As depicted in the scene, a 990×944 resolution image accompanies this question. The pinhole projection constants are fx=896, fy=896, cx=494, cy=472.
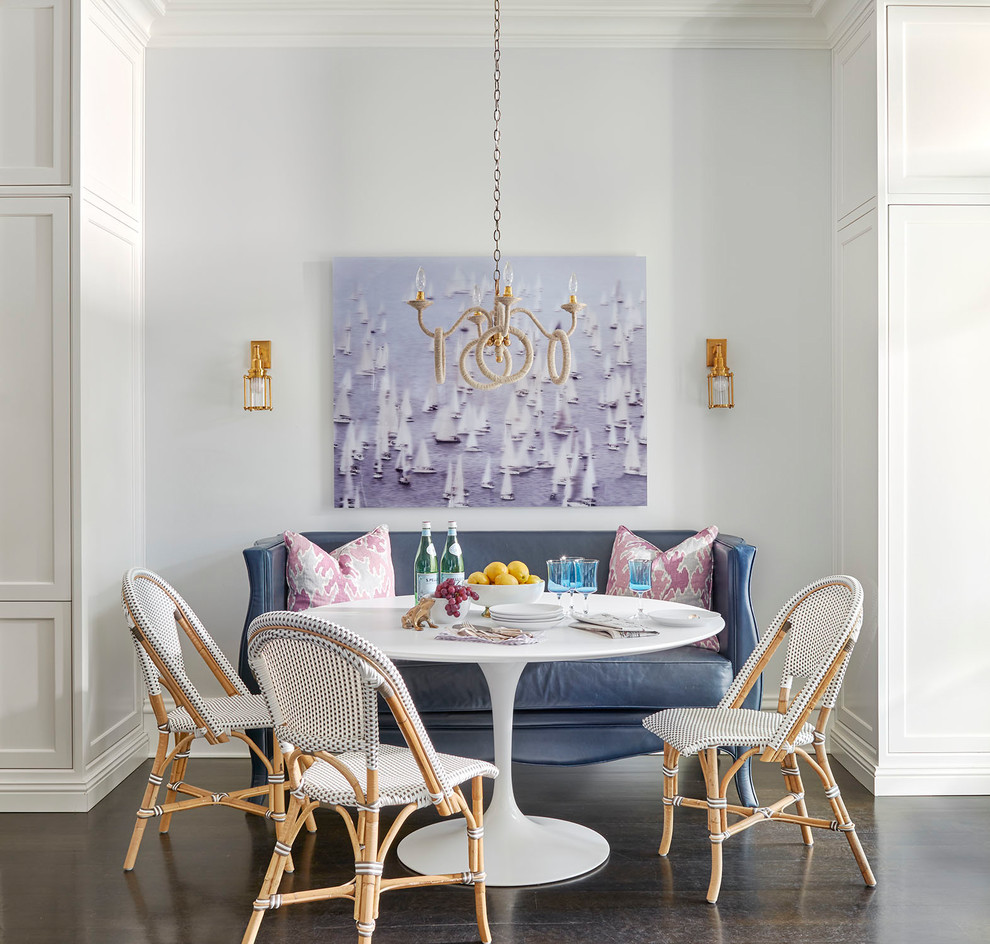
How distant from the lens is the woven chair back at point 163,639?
109 inches

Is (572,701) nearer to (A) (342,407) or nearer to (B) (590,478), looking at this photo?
(B) (590,478)

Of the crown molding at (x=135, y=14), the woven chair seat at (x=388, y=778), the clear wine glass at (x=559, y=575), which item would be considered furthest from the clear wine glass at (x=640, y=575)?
Answer: the crown molding at (x=135, y=14)

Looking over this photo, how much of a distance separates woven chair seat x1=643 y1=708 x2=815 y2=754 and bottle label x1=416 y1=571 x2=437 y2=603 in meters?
0.81

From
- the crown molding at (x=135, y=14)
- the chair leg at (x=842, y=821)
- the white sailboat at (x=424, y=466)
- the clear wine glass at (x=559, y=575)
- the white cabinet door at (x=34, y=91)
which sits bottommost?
the chair leg at (x=842, y=821)

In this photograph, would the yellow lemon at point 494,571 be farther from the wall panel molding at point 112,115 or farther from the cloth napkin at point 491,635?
the wall panel molding at point 112,115

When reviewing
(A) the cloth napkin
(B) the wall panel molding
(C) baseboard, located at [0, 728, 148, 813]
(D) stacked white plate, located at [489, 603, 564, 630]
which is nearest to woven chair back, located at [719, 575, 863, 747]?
(D) stacked white plate, located at [489, 603, 564, 630]

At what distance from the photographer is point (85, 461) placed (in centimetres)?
336

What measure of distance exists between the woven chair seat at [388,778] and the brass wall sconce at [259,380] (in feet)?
6.61

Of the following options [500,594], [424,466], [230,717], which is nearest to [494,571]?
[500,594]

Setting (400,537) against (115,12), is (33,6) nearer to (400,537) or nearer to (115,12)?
(115,12)

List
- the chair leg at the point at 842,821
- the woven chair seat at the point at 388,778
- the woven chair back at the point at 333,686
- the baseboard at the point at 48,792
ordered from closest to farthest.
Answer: the woven chair back at the point at 333,686 → the woven chair seat at the point at 388,778 → the chair leg at the point at 842,821 → the baseboard at the point at 48,792

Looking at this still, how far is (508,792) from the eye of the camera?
2.86 metres

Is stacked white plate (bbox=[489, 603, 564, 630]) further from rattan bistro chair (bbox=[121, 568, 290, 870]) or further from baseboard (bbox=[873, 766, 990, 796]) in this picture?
baseboard (bbox=[873, 766, 990, 796])

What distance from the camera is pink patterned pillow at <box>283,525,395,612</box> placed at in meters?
3.56
